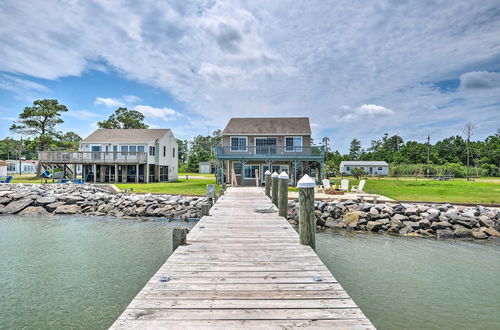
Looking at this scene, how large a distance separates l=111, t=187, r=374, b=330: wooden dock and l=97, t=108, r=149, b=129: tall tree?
175 ft

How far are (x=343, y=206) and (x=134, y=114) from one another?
49841mm

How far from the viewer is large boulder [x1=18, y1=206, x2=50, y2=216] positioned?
18178 millimetres

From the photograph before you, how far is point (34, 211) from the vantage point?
1850 centimetres

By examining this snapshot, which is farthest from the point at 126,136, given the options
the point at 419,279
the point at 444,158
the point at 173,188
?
the point at 444,158

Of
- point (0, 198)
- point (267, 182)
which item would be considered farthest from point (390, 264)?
point (0, 198)

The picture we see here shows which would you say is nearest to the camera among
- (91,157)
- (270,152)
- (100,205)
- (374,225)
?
(374,225)

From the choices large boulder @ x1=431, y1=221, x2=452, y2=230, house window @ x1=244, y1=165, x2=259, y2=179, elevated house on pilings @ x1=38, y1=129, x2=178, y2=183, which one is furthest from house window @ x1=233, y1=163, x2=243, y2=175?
large boulder @ x1=431, y1=221, x2=452, y2=230

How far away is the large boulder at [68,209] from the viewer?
60.0ft

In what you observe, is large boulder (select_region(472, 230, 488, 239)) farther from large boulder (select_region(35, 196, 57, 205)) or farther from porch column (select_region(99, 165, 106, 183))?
porch column (select_region(99, 165, 106, 183))

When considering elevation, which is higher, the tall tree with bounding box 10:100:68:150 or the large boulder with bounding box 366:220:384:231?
the tall tree with bounding box 10:100:68:150

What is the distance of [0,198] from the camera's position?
20156 mm

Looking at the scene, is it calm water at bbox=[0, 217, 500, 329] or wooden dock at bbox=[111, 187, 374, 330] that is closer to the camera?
wooden dock at bbox=[111, 187, 374, 330]

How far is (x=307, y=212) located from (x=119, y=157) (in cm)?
3029

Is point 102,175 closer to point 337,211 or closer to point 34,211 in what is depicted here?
point 34,211
